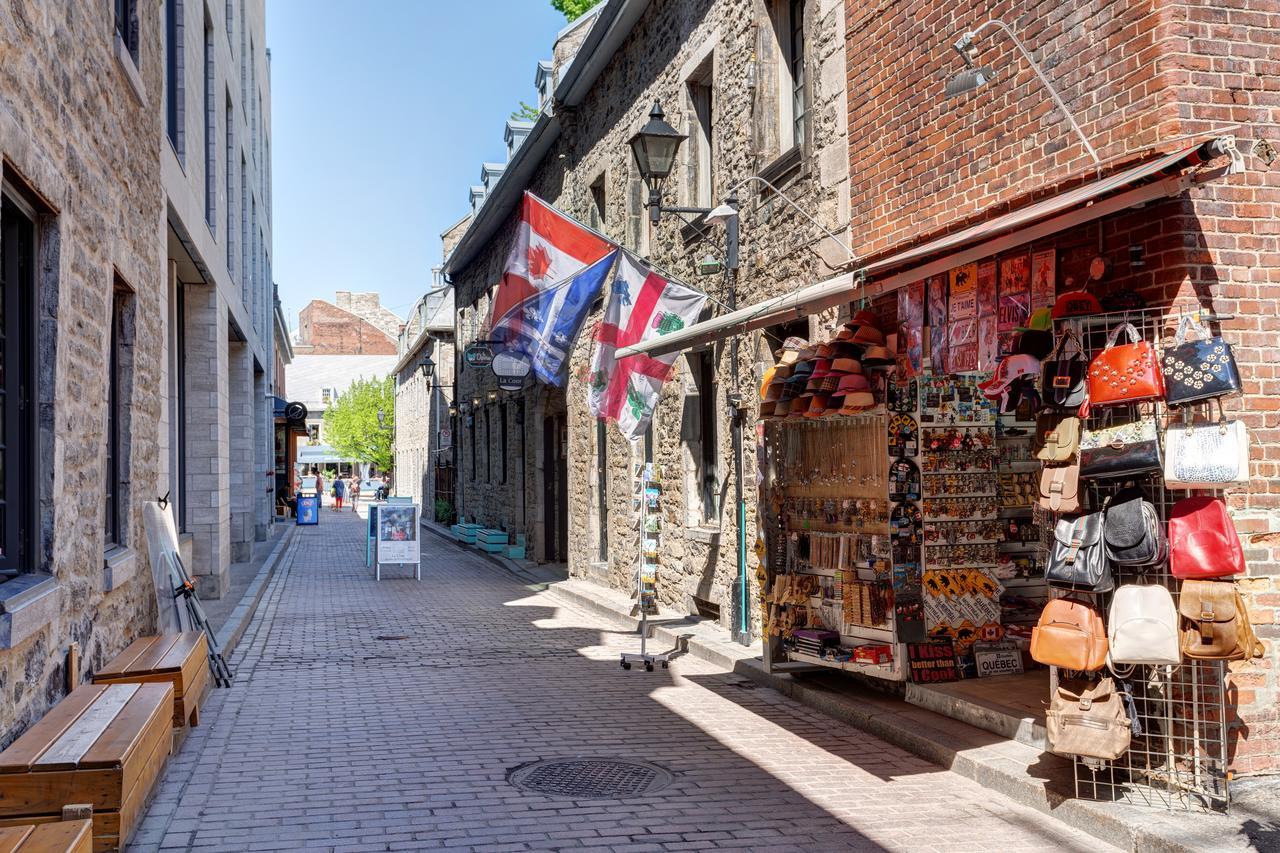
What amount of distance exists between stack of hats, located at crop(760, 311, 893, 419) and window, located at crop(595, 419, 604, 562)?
810cm

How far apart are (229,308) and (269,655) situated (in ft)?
24.4

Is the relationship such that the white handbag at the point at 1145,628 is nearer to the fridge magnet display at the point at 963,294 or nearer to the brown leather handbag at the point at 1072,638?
the brown leather handbag at the point at 1072,638

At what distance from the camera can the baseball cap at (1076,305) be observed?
18.2 feet

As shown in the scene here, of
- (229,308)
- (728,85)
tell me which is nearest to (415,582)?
(229,308)

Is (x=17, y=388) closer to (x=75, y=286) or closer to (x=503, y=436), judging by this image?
(x=75, y=286)

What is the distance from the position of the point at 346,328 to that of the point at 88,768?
7946cm

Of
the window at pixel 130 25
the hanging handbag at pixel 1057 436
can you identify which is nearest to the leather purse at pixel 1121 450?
the hanging handbag at pixel 1057 436

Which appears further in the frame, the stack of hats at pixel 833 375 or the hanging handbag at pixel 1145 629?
the stack of hats at pixel 833 375

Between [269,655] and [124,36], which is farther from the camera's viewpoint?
[269,655]

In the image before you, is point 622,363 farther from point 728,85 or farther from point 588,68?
point 588,68

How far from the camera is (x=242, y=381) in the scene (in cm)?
2041

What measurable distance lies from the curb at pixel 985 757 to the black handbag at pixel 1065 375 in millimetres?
1893

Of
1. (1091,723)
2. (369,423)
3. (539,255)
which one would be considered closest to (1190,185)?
(1091,723)

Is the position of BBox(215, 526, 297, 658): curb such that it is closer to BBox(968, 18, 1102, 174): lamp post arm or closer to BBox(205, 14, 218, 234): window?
BBox(205, 14, 218, 234): window
